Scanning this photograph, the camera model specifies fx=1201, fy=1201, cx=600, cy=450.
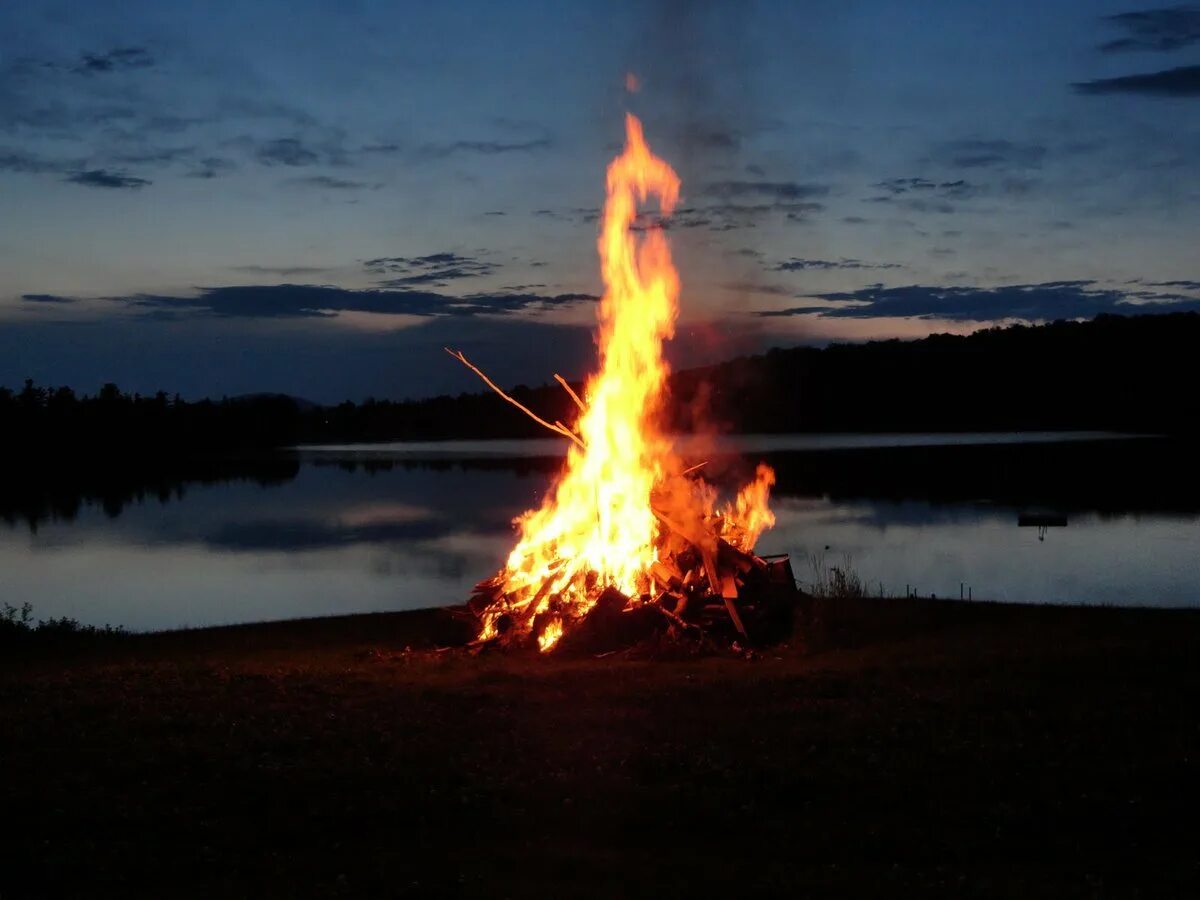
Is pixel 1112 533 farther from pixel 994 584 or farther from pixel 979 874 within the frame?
pixel 979 874

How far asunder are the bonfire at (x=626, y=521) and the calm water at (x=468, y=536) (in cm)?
257

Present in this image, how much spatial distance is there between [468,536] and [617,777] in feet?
103

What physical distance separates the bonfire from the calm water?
257 centimetres

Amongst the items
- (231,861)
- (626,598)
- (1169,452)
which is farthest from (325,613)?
(1169,452)

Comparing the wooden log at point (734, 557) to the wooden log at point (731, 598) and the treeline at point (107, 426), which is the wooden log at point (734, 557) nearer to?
the wooden log at point (731, 598)

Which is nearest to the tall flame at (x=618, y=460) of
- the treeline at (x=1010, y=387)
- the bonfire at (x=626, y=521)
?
the bonfire at (x=626, y=521)

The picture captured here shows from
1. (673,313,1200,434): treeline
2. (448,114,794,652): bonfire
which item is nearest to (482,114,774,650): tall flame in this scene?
(448,114,794,652): bonfire

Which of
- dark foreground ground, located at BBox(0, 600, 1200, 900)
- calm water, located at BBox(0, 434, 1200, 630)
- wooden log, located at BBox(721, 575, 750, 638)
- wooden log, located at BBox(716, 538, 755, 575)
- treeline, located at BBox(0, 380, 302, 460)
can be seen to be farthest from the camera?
treeline, located at BBox(0, 380, 302, 460)

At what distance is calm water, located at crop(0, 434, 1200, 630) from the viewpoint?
27.7m

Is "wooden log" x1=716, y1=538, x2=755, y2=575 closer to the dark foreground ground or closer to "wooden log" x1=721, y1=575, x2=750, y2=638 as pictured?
"wooden log" x1=721, y1=575, x2=750, y2=638

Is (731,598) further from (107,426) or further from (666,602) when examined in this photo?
(107,426)

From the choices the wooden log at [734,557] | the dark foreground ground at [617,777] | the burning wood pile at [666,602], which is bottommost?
the dark foreground ground at [617,777]

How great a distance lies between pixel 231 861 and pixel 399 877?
1.09 m

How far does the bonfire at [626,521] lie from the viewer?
593 inches
